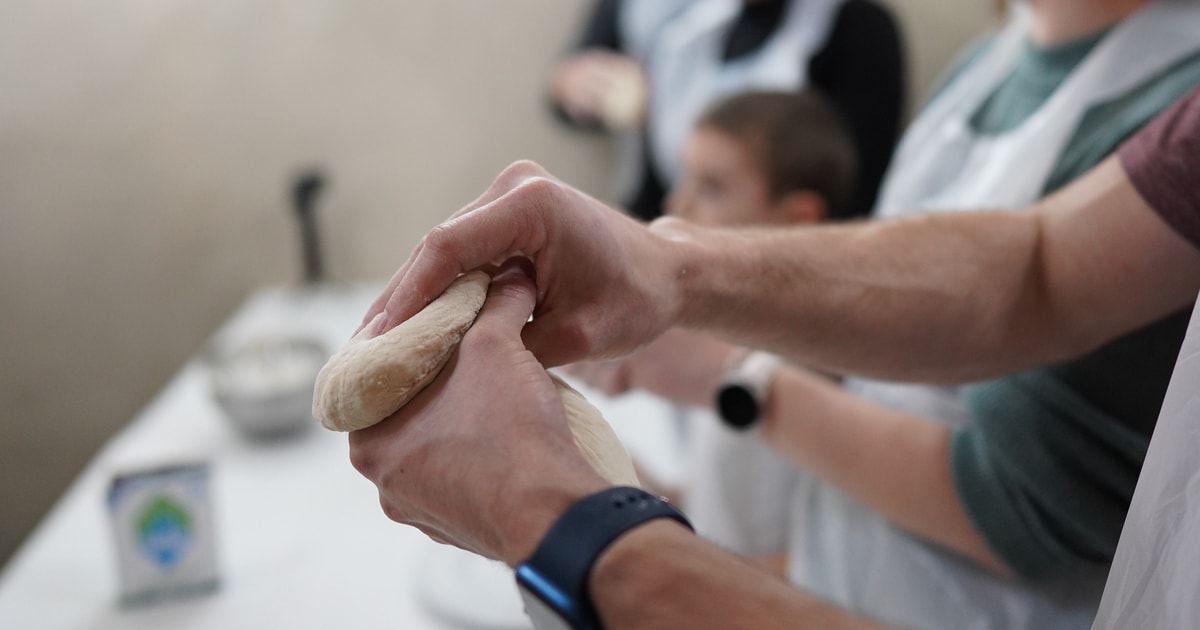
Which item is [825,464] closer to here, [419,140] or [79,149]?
[419,140]

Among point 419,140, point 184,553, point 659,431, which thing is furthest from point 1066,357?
point 419,140

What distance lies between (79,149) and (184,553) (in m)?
1.36

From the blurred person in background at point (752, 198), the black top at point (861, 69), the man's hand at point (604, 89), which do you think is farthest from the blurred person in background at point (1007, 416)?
the man's hand at point (604, 89)

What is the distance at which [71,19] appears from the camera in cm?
181

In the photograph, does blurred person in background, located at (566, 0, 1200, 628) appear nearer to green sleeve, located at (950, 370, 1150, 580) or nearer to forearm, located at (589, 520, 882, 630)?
green sleeve, located at (950, 370, 1150, 580)

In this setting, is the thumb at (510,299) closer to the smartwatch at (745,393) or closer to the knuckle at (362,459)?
the knuckle at (362,459)

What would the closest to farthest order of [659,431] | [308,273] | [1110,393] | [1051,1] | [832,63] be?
[1110,393] < [1051,1] < [659,431] < [832,63] < [308,273]

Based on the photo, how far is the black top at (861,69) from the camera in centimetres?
158

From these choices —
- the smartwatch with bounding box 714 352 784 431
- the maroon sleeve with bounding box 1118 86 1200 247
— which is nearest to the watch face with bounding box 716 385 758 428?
the smartwatch with bounding box 714 352 784 431

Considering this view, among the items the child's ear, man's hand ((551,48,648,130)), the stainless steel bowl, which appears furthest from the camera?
man's hand ((551,48,648,130))

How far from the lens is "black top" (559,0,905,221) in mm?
1578

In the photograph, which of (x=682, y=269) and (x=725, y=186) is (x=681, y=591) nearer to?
(x=682, y=269)

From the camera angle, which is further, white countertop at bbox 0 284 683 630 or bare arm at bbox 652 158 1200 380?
white countertop at bbox 0 284 683 630

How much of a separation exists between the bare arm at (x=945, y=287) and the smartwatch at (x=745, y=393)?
0.20 m
